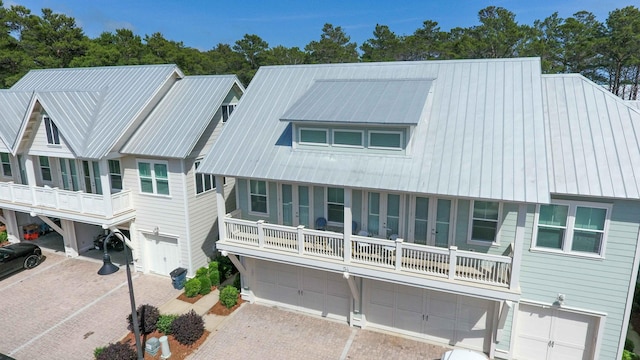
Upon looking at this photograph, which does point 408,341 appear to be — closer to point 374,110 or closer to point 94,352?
point 374,110

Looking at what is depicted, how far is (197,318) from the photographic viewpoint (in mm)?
14523

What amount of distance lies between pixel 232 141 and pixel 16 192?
14.3 meters

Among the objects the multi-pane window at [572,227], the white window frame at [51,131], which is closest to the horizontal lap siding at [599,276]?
the multi-pane window at [572,227]

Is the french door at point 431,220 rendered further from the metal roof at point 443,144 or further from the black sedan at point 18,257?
the black sedan at point 18,257

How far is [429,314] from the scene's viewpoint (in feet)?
44.6

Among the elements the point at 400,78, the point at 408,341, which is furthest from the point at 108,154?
the point at 408,341

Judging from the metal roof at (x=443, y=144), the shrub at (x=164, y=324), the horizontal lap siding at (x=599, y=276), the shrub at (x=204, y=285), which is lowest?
the shrub at (x=164, y=324)

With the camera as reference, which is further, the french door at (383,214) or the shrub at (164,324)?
the shrub at (164,324)

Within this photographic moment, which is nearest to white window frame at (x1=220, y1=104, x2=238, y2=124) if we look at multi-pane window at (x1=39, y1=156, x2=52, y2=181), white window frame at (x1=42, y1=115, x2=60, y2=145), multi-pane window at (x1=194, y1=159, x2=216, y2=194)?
multi-pane window at (x1=194, y1=159, x2=216, y2=194)

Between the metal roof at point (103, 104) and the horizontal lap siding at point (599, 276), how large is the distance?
17.7m

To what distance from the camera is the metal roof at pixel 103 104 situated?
1770cm

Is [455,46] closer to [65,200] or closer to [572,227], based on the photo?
[572,227]

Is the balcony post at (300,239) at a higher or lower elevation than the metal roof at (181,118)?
lower

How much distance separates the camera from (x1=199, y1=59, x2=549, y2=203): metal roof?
11062 mm
